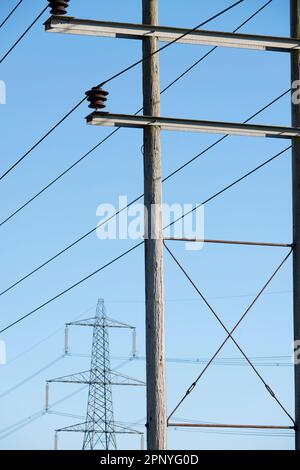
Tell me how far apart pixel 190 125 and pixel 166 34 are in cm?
127

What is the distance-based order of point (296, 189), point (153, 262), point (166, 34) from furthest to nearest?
point (296, 189) < point (166, 34) < point (153, 262)

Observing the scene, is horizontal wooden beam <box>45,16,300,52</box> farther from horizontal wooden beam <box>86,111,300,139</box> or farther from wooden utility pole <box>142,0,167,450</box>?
horizontal wooden beam <box>86,111,300,139</box>

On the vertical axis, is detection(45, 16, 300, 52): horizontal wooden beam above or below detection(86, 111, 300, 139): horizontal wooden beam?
above

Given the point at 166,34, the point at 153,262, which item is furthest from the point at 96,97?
the point at 153,262

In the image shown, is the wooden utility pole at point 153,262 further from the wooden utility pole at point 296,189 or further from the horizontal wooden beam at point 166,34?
the wooden utility pole at point 296,189

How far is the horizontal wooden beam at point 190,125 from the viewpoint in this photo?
71.9ft

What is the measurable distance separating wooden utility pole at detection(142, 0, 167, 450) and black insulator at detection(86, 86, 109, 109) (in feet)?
1.98

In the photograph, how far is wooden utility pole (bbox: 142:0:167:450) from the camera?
21.2 meters

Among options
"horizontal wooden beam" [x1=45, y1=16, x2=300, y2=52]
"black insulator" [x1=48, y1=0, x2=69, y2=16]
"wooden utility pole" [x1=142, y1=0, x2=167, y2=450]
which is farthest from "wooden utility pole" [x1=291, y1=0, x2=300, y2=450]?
"black insulator" [x1=48, y1=0, x2=69, y2=16]

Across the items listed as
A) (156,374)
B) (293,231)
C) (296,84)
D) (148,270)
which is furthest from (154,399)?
(296,84)

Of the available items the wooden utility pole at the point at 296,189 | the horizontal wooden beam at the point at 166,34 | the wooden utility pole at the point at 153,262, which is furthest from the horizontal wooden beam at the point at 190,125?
the horizontal wooden beam at the point at 166,34

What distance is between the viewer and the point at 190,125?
2225 cm

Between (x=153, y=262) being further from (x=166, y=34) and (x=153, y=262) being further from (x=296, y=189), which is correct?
(x=166, y=34)
